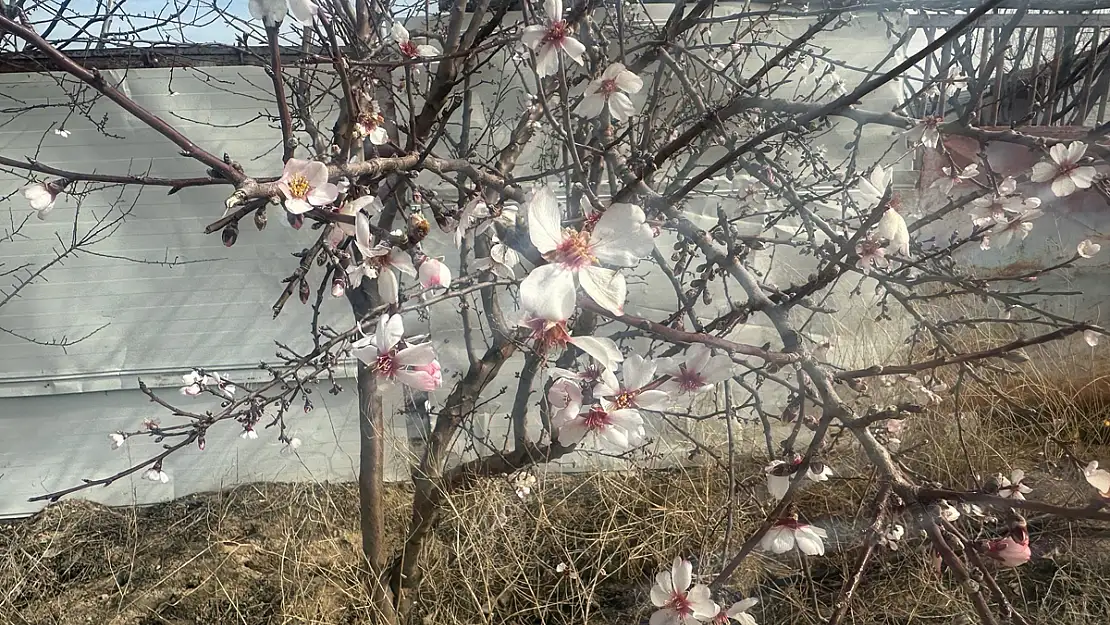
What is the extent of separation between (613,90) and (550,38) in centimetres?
14

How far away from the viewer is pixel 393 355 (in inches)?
25.4

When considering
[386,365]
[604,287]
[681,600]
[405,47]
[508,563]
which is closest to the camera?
[604,287]

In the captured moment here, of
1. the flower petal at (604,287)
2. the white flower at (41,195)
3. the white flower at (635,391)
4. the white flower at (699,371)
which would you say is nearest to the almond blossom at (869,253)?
the white flower at (699,371)

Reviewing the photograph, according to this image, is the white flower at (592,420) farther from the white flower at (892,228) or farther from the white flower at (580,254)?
the white flower at (892,228)

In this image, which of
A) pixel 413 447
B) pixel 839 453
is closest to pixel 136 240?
pixel 413 447

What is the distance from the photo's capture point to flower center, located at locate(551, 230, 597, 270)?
51 centimetres

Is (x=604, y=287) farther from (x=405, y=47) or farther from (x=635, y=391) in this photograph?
(x=405, y=47)

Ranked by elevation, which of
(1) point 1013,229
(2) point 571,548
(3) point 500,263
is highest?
(3) point 500,263

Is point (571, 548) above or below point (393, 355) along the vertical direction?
below

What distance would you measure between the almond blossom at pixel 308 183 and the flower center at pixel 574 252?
0.62 feet

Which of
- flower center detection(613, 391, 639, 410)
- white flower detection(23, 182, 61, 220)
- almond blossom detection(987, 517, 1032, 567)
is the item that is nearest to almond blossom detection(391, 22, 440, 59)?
white flower detection(23, 182, 61, 220)

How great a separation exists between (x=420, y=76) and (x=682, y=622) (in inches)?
52.1

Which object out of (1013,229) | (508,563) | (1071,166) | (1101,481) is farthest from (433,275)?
(508,563)

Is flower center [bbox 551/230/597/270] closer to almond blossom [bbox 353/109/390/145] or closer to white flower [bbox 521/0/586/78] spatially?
white flower [bbox 521/0/586/78]
